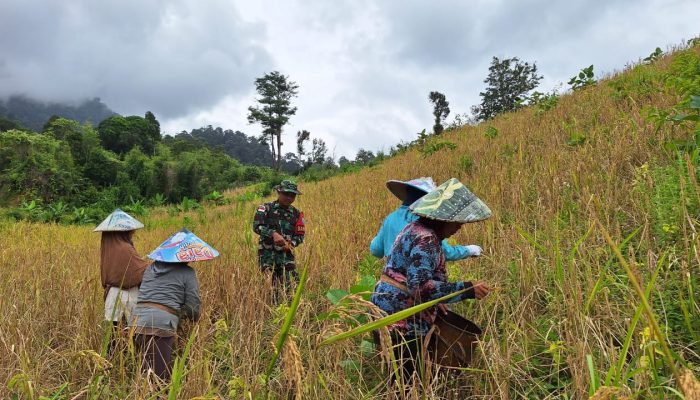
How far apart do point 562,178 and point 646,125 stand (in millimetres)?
912

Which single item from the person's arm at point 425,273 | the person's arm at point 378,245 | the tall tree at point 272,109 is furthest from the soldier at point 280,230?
the tall tree at point 272,109

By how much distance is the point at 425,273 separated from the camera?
182 centimetres

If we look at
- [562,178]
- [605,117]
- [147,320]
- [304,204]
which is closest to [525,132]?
[605,117]

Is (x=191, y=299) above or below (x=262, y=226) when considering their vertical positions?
below

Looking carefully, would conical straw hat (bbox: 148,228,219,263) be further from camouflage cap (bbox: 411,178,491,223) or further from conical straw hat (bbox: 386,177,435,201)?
camouflage cap (bbox: 411,178,491,223)

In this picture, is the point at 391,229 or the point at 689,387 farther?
the point at 391,229

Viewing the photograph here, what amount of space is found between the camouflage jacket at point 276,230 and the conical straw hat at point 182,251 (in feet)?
3.55

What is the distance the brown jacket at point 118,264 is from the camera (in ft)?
10.1

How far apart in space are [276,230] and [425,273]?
2.54 meters

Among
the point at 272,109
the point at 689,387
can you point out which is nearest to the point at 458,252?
the point at 689,387

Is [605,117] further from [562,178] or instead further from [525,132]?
[562,178]

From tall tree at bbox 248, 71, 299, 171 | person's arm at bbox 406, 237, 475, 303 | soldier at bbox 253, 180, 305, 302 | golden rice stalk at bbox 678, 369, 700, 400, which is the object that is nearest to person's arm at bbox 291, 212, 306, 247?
soldier at bbox 253, 180, 305, 302

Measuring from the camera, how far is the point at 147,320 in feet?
8.61

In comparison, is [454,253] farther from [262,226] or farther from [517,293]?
[262,226]
